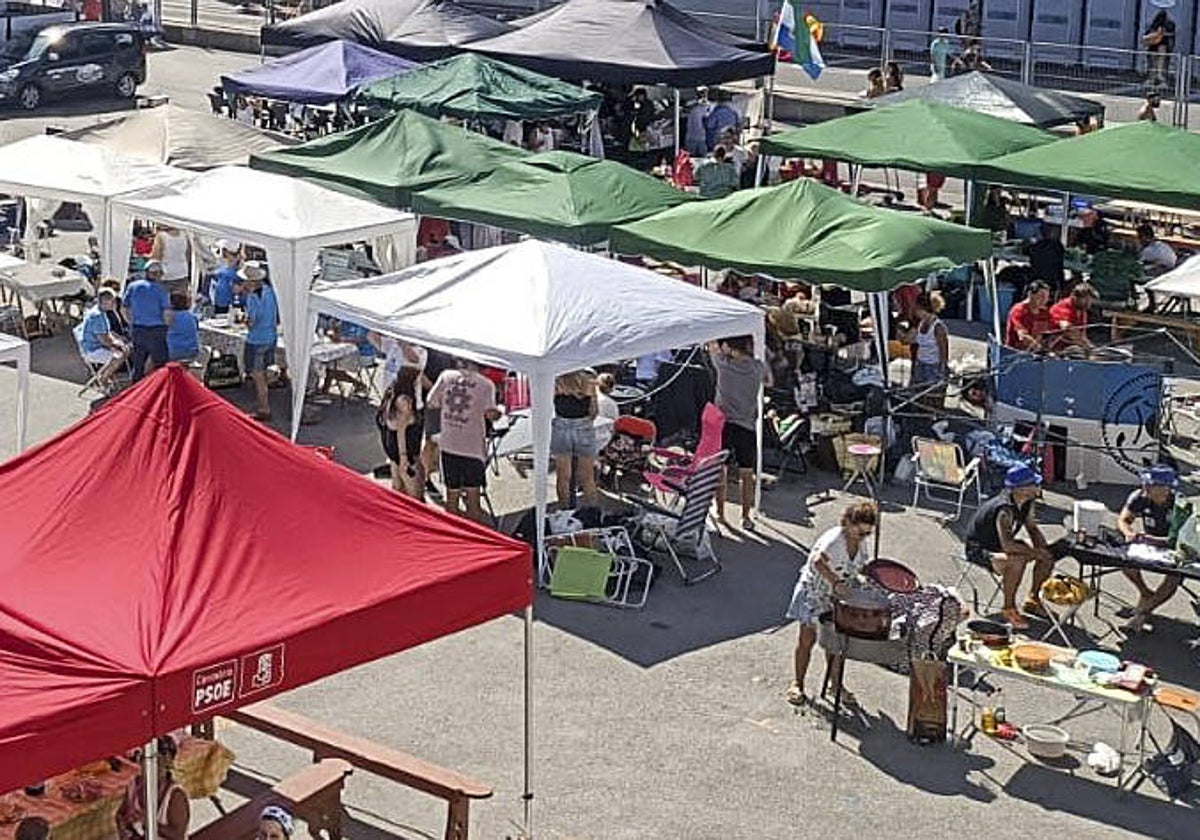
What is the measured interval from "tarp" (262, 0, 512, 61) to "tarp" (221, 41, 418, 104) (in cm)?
105

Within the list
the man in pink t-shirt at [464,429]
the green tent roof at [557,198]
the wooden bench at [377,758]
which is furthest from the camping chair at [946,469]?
the wooden bench at [377,758]

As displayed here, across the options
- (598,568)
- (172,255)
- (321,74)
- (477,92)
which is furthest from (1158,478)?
(321,74)

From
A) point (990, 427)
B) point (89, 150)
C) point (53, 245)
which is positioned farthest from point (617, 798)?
point (53, 245)

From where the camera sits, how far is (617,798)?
10648 millimetres

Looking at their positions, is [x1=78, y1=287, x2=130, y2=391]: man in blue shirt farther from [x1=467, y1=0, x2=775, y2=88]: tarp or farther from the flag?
the flag

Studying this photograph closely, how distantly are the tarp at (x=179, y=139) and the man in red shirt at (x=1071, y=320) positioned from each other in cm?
884

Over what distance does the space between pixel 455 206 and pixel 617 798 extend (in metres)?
9.35

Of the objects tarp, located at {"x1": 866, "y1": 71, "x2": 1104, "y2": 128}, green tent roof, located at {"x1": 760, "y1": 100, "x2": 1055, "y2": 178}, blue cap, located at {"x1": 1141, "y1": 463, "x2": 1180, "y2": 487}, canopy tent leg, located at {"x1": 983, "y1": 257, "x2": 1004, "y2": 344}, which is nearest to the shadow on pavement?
blue cap, located at {"x1": 1141, "y1": 463, "x2": 1180, "y2": 487}

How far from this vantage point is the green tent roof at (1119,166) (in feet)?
65.0

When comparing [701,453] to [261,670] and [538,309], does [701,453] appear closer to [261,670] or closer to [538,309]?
[538,309]

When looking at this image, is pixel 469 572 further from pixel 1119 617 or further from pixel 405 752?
pixel 1119 617

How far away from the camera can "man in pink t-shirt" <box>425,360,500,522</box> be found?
14.3 m

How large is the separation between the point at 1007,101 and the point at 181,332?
11.6 meters

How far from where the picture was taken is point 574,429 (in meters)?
14.6
